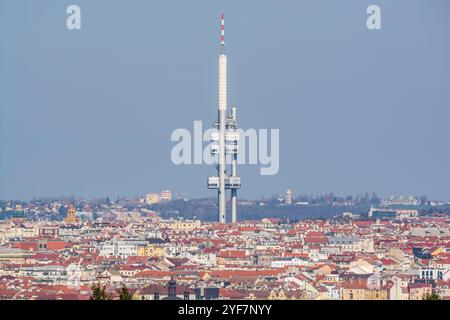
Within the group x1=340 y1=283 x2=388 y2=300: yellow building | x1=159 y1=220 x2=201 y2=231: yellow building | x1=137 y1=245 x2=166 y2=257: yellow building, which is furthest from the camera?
x1=159 y1=220 x2=201 y2=231: yellow building

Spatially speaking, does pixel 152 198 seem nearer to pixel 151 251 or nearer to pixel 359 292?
pixel 151 251

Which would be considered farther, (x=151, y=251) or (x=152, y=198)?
(x=152, y=198)

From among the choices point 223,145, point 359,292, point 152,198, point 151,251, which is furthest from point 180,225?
point 359,292

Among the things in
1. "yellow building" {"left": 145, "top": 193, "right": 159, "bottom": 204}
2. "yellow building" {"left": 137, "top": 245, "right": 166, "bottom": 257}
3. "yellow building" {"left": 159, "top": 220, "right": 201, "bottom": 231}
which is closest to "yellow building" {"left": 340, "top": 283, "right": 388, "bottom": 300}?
"yellow building" {"left": 137, "top": 245, "right": 166, "bottom": 257}

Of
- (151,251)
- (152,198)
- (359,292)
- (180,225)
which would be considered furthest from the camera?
(152,198)

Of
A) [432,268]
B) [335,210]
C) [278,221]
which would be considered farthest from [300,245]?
[335,210]

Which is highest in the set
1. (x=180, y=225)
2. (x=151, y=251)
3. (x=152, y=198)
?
(x=152, y=198)

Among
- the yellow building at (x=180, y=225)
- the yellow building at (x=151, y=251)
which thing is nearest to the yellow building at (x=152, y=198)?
the yellow building at (x=180, y=225)

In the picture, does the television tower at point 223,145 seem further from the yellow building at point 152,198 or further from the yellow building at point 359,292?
the yellow building at point 359,292

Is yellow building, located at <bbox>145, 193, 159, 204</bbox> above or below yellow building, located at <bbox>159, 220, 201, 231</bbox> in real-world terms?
above

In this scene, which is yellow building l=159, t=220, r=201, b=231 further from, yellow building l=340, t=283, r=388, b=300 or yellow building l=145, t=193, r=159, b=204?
yellow building l=340, t=283, r=388, b=300
